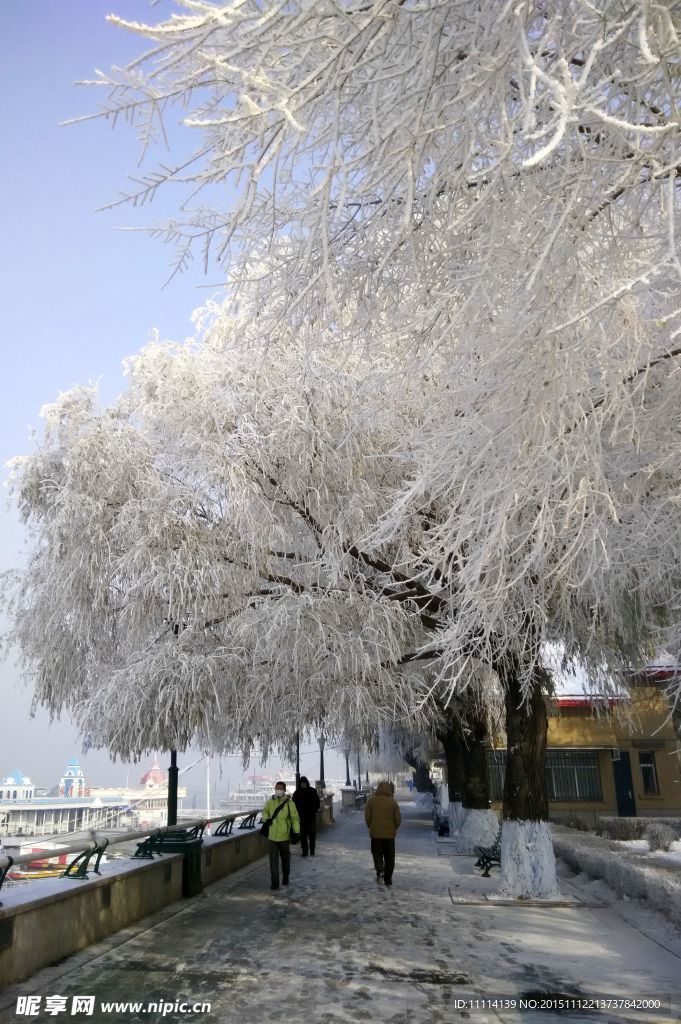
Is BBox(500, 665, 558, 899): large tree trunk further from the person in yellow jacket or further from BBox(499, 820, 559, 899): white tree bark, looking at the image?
the person in yellow jacket

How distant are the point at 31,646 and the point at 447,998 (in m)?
10.3

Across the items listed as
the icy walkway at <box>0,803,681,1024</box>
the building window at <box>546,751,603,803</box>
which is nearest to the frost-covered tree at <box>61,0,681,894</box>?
the icy walkway at <box>0,803,681,1024</box>

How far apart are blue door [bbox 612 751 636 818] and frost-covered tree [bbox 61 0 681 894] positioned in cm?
2691

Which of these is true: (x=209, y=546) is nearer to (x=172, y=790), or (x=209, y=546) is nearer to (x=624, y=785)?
(x=172, y=790)

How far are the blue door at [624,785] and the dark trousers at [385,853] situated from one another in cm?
2028

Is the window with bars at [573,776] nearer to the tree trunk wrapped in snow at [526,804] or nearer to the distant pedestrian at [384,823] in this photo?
the distant pedestrian at [384,823]

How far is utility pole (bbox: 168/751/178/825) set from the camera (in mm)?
12750

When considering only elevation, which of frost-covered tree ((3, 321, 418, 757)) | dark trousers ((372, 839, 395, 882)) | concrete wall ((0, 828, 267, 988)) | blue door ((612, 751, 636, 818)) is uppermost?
frost-covered tree ((3, 321, 418, 757))

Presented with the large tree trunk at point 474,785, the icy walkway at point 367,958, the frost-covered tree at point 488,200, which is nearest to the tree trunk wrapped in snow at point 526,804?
the icy walkway at point 367,958

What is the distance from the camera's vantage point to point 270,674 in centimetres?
1280

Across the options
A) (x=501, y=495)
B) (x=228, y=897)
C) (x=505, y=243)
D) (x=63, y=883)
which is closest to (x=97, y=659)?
(x=228, y=897)

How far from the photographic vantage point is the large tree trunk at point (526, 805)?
11141 mm

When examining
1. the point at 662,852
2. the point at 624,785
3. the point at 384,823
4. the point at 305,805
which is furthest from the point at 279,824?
the point at 624,785

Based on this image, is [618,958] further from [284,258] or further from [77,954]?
[284,258]
